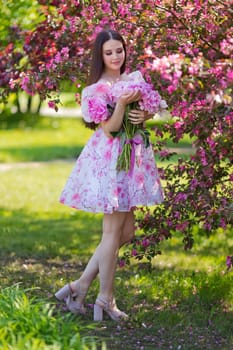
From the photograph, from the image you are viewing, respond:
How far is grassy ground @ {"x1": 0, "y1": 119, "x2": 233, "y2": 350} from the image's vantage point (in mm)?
4223

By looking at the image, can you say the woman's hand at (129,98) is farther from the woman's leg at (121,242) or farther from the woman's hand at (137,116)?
the woman's leg at (121,242)

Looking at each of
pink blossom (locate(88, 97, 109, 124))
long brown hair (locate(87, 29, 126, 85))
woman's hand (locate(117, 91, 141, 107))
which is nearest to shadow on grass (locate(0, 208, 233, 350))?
pink blossom (locate(88, 97, 109, 124))

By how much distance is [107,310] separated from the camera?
5230mm

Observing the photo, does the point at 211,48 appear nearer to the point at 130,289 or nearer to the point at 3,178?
the point at 130,289

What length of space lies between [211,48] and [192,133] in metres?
0.51

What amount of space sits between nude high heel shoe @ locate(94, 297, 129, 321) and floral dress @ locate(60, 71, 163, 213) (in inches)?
23.7

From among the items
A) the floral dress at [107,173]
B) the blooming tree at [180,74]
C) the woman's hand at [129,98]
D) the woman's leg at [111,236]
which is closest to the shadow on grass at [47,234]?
the blooming tree at [180,74]

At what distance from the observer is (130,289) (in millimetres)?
6137

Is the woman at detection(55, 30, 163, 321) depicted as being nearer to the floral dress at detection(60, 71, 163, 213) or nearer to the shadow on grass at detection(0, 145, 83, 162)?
the floral dress at detection(60, 71, 163, 213)

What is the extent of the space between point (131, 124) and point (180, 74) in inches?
56.4

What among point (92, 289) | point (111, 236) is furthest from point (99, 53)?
point (92, 289)

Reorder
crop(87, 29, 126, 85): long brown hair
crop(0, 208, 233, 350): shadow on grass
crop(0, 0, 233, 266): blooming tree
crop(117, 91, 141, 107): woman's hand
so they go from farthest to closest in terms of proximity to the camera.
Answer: crop(87, 29, 126, 85): long brown hair < crop(0, 208, 233, 350): shadow on grass < crop(117, 91, 141, 107): woman's hand < crop(0, 0, 233, 266): blooming tree

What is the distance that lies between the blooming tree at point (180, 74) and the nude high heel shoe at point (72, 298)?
20.2 inches

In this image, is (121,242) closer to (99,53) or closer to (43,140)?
(99,53)
